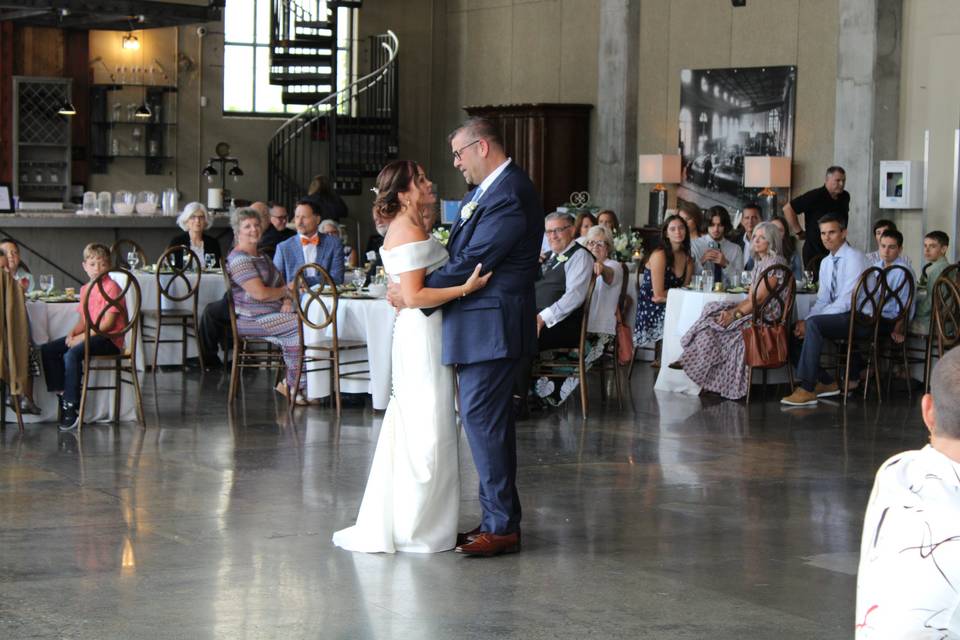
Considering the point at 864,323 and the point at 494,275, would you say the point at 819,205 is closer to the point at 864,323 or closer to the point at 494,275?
the point at 864,323

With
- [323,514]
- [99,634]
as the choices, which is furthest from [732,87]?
[99,634]

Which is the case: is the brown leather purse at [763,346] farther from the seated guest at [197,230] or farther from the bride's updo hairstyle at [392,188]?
the bride's updo hairstyle at [392,188]

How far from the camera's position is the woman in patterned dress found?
8734mm

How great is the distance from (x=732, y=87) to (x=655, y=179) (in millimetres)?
1176

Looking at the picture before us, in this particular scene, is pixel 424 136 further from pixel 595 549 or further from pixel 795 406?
pixel 595 549

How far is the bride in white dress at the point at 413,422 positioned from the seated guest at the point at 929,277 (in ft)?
17.6

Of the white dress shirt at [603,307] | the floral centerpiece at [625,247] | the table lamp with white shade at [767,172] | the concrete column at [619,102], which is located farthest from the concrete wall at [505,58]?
the white dress shirt at [603,307]

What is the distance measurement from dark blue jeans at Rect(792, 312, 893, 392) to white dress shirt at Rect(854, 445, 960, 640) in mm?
6854

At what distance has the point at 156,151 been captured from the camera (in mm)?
17219

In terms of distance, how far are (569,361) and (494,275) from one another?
3602 mm

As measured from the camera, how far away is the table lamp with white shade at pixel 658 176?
47.0 ft

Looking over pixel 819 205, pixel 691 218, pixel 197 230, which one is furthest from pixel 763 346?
pixel 197 230

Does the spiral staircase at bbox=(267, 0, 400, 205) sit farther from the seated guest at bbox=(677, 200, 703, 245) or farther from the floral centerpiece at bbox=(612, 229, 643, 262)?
the seated guest at bbox=(677, 200, 703, 245)

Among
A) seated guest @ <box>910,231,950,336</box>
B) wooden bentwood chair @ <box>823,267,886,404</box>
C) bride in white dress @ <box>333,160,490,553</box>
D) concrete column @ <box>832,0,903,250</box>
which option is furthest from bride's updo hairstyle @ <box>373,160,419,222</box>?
concrete column @ <box>832,0,903,250</box>
